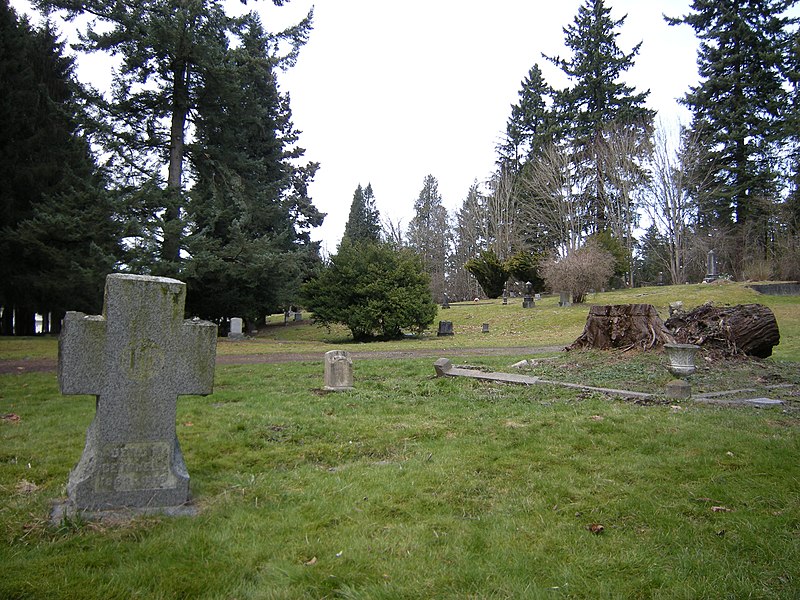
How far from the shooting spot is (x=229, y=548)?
9.65ft

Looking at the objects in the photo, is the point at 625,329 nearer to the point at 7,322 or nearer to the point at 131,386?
the point at 131,386

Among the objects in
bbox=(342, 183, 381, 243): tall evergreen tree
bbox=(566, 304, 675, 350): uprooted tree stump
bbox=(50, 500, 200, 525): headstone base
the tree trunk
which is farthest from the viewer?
bbox=(342, 183, 381, 243): tall evergreen tree

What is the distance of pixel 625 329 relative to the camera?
12.8 meters

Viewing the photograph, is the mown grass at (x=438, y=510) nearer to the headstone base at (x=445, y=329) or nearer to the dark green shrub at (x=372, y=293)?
the dark green shrub at (x=372, y=293)

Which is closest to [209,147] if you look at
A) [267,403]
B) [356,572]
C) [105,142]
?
[105,142]

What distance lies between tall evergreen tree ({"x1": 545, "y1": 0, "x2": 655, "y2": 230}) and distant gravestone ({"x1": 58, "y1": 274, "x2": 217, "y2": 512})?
151 feet

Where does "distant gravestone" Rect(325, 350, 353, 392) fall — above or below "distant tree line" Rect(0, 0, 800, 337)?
below

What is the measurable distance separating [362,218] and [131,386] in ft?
181

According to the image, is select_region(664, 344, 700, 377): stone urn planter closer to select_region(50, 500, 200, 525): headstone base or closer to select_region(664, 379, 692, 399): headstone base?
select_region(664, 379, 692, 399): headstone base

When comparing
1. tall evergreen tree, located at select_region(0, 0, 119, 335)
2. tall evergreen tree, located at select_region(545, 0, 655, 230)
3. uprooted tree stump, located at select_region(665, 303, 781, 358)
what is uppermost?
tall evergreen tree, located at select_region(545, 0, 655, 230)

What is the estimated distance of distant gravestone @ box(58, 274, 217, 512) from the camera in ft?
11.7

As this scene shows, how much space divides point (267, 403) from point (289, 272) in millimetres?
18565

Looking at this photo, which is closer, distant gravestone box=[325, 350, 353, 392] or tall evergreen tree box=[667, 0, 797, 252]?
distant gravestone box=[325, 350, 353, 392]

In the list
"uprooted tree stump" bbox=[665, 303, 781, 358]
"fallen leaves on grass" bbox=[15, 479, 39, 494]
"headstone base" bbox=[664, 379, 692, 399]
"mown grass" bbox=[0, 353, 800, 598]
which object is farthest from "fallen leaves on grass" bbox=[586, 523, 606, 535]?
"uprooted tree stump" bbox=[665, 303, 781, 358]
